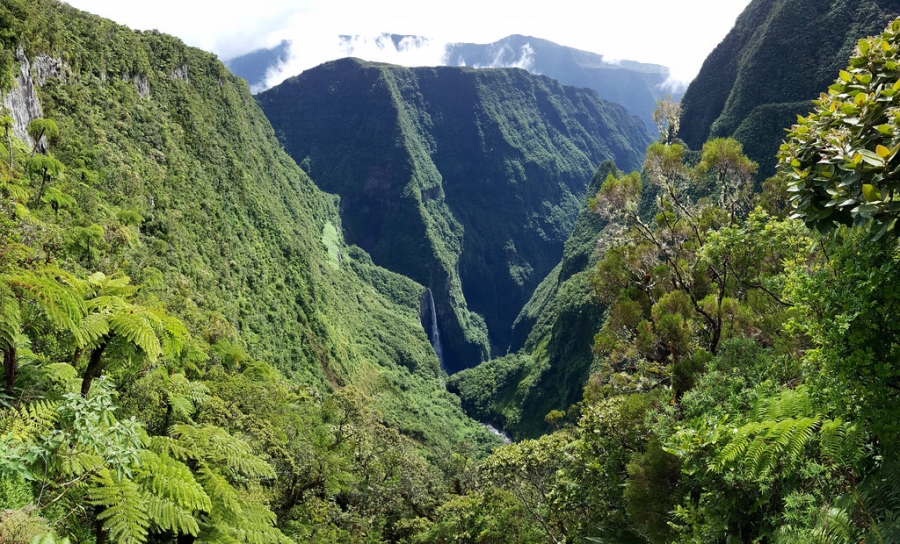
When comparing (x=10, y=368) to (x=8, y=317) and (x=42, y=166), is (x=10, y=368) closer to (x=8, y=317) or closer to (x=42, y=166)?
(x=8, y=317)

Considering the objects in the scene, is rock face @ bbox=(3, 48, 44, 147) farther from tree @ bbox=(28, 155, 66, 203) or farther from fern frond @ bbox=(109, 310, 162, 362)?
fern frond @ bbox=(109, 310, 162, 362)

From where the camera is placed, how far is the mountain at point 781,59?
Answer: 7544cm

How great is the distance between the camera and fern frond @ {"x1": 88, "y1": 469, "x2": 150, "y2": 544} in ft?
14.6

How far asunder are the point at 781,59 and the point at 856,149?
109294 millimetres

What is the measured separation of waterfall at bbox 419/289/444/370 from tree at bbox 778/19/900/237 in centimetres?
15001

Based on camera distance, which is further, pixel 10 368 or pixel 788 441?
pixel 10 368

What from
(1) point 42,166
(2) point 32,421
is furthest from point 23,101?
(2) point 32,421

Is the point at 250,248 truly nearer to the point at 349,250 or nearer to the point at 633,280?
the point at 633,280

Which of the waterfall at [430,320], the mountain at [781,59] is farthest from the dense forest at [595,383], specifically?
the waterfall at [430,320]

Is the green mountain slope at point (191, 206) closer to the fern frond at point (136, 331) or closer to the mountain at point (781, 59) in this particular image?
the fern frond at point (136, 331)

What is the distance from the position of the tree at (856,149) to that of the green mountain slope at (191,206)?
744 inches

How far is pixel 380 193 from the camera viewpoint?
197 metres

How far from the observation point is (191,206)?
48250 millimetres

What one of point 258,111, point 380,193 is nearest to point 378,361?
point 258,111
